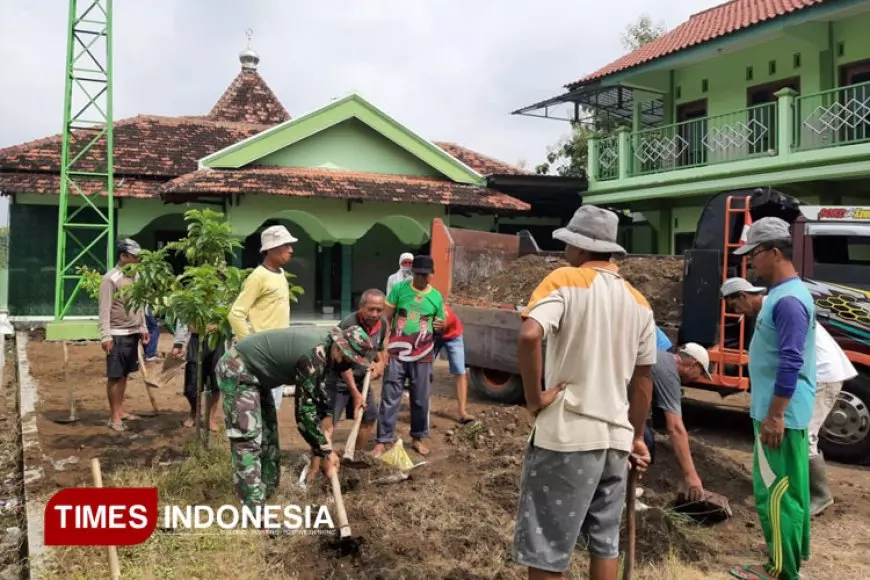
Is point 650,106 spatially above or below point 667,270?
above

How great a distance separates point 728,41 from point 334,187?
25.6 ft

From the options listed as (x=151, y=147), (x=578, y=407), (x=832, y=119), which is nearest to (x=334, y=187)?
(x=151, y=147)

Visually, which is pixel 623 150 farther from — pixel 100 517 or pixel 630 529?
pixel 100 517

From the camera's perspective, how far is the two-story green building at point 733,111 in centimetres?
1160

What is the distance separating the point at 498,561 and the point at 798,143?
10820 millimetres

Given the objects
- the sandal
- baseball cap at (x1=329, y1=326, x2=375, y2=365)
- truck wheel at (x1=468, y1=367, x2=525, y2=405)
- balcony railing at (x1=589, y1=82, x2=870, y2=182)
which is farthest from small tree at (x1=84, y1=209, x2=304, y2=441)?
balcony railing at (x1=589, y1=82, x2=870, y2=182)

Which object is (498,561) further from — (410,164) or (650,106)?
(650,106)

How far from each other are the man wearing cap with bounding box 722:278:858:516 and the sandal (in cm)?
104

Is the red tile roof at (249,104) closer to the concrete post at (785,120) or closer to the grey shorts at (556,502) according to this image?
the concrete post at (785,120)

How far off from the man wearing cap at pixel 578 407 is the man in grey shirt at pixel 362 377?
2091mm

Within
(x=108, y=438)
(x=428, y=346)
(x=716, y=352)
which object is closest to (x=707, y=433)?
(x=716, y=352)

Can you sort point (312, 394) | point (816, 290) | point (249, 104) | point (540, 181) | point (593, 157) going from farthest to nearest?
point (249, 104) < point (593, 157) < point (540, 181) < point (816, 290) < point (312, 394)

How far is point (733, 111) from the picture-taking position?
1324cm

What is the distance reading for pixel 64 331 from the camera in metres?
13.1
